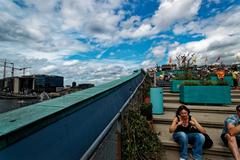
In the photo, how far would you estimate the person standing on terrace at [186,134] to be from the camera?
3.59m

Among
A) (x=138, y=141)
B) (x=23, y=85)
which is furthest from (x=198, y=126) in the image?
(x=23, y=85)

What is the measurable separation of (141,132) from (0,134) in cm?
296

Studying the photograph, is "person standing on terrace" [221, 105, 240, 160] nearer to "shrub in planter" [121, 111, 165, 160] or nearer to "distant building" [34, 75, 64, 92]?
"shrub in planter" [121, 111, 165, 160]

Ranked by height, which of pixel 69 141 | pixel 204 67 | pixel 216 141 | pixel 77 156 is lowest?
pixel 216 141

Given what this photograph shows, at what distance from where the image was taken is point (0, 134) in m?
0.98

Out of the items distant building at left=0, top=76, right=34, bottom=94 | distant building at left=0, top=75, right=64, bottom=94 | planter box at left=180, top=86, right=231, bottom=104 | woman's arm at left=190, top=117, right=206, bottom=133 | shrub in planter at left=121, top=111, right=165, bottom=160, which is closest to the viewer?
shrub in planter at left=121, top=111, right=165, bottom=160

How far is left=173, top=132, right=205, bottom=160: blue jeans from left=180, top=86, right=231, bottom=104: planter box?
10.9 ft

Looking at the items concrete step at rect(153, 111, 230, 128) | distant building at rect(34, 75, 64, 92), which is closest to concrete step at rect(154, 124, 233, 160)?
concrete step at rect(153, 111, 230, 128)

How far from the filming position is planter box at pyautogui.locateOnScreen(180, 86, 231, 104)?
260 inches

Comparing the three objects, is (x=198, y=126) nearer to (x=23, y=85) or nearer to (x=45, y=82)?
(x=23, y=85)

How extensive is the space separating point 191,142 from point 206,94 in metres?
3.46

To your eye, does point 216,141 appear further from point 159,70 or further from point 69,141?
point 159,70

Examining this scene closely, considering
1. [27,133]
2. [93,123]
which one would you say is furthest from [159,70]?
[27,133]

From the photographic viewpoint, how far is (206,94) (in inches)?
267
